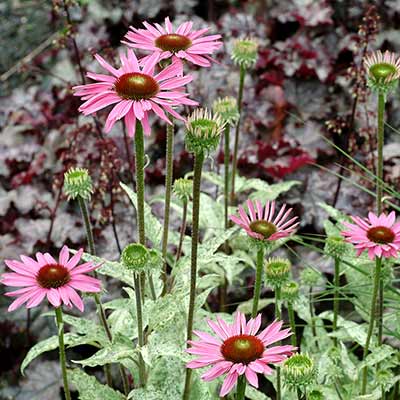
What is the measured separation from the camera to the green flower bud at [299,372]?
1431 millimetres

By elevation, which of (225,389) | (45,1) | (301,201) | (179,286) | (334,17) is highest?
(45,1)

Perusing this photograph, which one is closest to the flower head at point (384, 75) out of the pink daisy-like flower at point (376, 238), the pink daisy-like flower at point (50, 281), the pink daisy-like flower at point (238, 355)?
the pink daisy-like flower at point (376, 238)

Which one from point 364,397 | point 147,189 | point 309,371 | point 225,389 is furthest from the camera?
point 147,189

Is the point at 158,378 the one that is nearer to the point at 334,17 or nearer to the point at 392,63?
the point at 392,63

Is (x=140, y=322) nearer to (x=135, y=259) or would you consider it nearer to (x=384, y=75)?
(x=135, y=259)

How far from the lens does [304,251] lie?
2.54 m

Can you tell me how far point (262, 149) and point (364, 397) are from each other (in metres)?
1.28

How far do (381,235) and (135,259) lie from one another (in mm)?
530

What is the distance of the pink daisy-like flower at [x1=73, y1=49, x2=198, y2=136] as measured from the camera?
1399 millimetres

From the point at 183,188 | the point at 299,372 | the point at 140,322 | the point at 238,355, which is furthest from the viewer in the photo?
the point at 183,188

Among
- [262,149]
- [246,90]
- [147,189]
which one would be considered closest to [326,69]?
[246,90]

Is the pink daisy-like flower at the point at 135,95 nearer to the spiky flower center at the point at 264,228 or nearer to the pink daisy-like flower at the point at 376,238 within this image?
the spiky flower center at the point at 264,228

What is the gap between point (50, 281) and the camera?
4.81 ft

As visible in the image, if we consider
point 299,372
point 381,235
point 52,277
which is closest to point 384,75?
point 381,235
